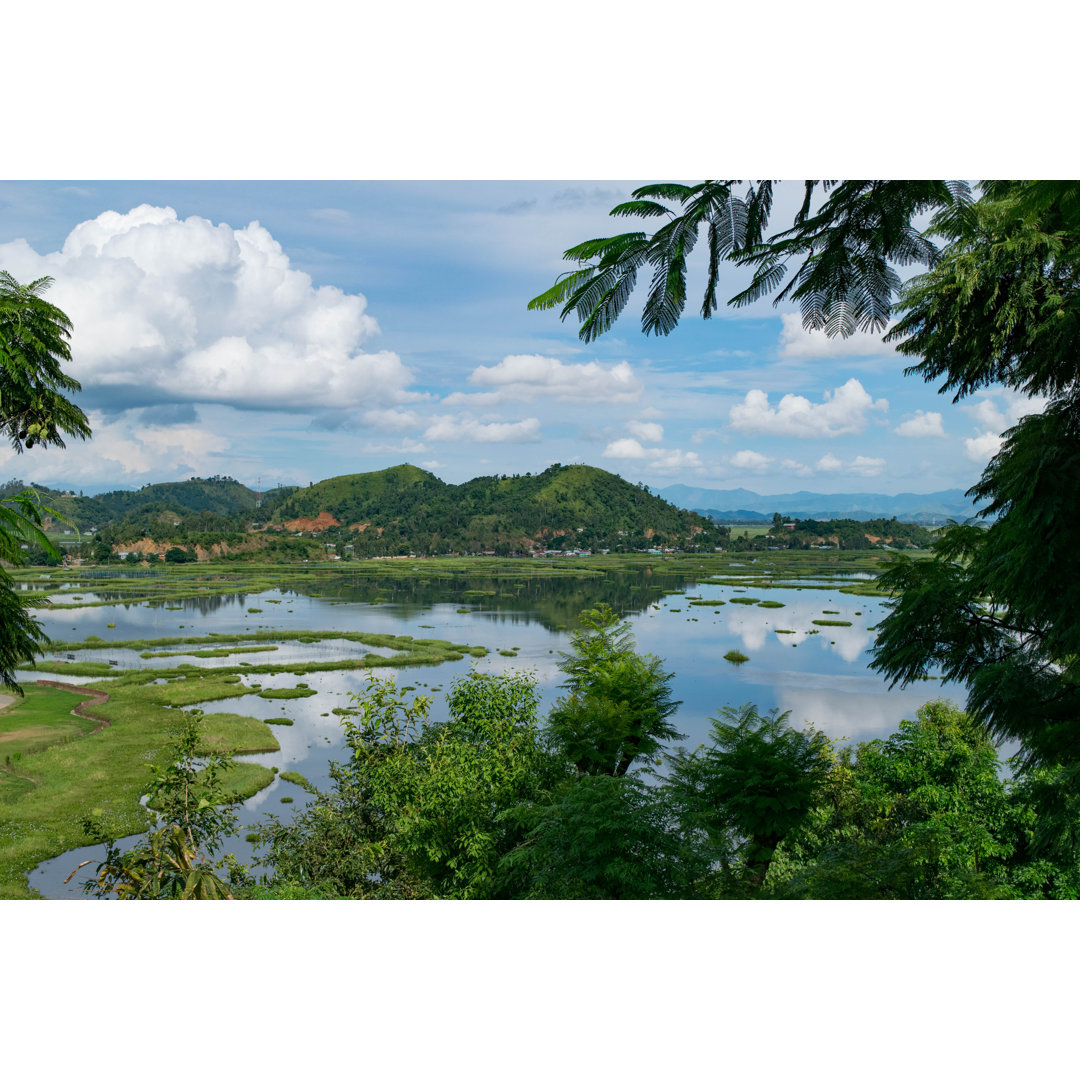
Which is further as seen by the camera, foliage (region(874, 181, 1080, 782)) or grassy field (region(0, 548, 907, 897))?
grassy field (region(0, 548, 907, 897))

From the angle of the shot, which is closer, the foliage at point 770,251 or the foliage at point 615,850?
the foliage at point 770,251

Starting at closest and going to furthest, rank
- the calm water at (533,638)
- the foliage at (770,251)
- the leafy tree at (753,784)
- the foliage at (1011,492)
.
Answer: the foliage at (770,251) < the foliage at (1011,492) < the leafy tree at (753,784) < the calm water at (533,638)

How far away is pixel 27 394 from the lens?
3414 mm

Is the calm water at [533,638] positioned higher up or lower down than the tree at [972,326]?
lower down

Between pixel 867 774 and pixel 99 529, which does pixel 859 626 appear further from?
pixel 99 529

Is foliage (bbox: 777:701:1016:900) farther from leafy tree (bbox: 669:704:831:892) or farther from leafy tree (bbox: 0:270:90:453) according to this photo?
leafy tree (bbox: 0:270:90:453)

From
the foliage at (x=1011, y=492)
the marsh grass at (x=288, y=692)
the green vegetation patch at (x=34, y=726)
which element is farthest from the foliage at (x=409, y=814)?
the foliage at (x=1011, y=492)

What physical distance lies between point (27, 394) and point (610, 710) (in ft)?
18.4

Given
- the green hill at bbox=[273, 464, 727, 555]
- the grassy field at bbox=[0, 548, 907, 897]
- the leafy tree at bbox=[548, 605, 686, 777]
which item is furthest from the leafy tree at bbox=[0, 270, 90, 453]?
the green hill at bbox=[273, 464, 727, 555]

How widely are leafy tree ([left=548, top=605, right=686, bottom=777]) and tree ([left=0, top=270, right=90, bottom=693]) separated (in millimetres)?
4862

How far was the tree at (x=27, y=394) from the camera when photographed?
10.4 feet

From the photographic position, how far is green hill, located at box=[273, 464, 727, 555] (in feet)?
32.2

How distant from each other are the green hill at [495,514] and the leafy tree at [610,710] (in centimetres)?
243

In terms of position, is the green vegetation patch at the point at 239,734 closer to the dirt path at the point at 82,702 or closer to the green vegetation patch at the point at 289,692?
the green vegetation patch at the point at 289,692
